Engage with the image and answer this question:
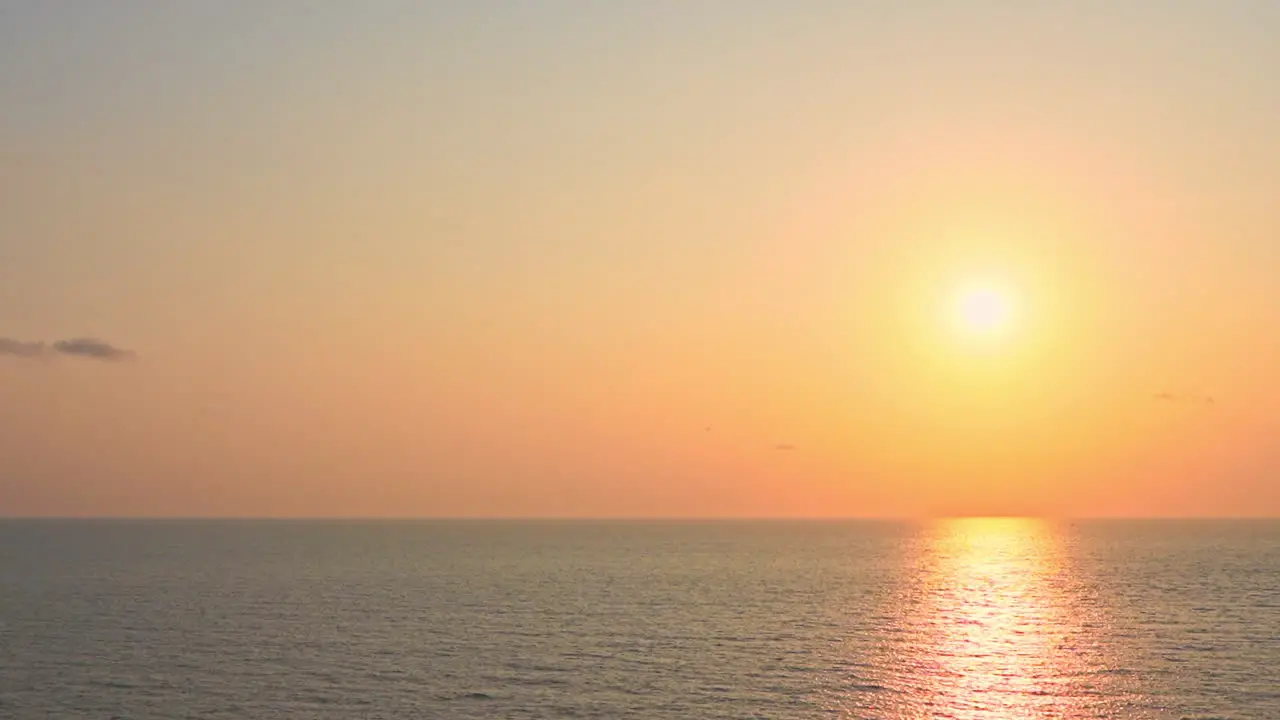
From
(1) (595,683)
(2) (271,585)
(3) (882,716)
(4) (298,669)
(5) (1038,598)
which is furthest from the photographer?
(2) (271,585)

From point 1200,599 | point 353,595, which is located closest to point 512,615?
point 353,595

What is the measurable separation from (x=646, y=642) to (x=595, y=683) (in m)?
23.4

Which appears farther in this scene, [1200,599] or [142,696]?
[1200,599]

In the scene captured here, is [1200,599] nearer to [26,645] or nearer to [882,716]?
[882,716]

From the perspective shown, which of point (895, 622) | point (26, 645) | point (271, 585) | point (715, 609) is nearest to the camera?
point (26, 645)

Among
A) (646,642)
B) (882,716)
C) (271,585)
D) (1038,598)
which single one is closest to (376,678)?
(646,642)

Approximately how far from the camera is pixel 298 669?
3686 inches

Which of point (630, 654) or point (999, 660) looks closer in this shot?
point (630, 654)

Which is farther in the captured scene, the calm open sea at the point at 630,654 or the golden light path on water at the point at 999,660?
the golden light path on water at the point at 999,660

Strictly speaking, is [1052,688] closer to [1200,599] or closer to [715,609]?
[715,609]

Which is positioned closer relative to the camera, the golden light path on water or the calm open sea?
the calm open sea

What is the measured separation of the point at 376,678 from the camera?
294 feet

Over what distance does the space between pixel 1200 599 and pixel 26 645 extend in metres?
150

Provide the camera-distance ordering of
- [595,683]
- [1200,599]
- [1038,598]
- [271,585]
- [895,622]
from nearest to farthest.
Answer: [595,683] → [895,622] → [1200,599] → [1038,598] → [271,585]
